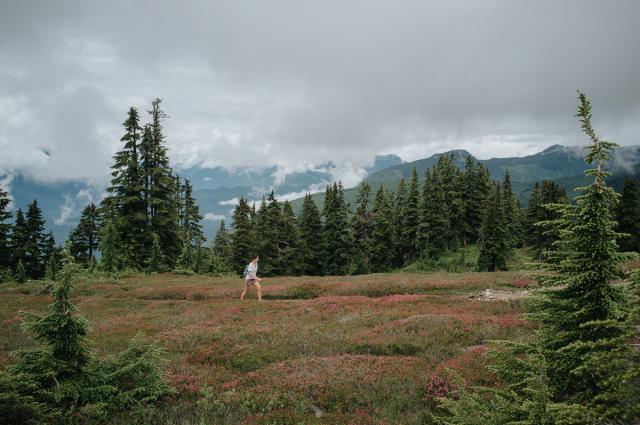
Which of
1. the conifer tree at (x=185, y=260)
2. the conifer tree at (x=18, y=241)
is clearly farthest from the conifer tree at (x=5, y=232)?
the conifer tree at (x=185, y=260)

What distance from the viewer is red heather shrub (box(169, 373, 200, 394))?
30.1 feet

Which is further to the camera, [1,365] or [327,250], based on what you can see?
[327,250]

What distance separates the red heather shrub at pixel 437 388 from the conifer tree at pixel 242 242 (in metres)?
49.6

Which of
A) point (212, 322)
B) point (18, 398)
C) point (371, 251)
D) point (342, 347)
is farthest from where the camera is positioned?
point (371, 251)

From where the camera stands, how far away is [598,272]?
194 inches

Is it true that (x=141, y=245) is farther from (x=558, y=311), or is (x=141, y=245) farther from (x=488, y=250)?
(x=488, y=250)

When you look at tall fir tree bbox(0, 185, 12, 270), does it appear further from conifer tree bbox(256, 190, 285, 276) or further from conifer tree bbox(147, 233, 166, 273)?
conifer tree bbox(256, 190, 285, 276)

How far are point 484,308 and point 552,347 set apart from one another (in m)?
11.9

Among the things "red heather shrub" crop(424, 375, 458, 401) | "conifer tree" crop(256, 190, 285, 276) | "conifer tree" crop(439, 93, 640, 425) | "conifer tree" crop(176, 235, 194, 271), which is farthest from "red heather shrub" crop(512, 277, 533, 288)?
"conifer tree" crop(256, 190, 285, 276)

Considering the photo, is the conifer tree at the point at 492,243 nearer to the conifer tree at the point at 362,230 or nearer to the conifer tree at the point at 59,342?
the conifer tree at the point at 362,230

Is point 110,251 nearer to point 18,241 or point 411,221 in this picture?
point 18,241

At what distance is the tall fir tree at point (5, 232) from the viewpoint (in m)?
50.7

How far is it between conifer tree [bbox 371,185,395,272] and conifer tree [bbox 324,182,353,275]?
427cm

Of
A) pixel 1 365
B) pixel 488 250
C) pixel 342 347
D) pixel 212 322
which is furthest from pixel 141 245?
pixel 488 250
